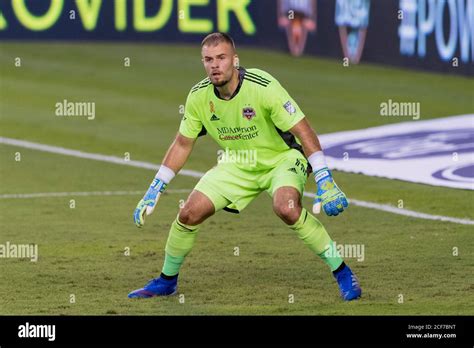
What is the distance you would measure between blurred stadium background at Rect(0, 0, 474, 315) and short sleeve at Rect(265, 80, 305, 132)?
1338 millimetres

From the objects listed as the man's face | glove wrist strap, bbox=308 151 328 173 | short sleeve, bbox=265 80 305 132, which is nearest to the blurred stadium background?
glove wrist strap, bbox=308 151 328 173

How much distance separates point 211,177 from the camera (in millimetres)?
10719

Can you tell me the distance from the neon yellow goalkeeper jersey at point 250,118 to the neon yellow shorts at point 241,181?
0.06 meters

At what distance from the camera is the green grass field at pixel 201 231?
1051 centimetres

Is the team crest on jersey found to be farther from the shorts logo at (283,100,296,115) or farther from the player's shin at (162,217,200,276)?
the player's shin at (162,217,200,276)

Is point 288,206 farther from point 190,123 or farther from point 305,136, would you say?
point 190,123

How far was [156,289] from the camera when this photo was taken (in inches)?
421

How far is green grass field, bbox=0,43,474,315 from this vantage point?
1051 cm

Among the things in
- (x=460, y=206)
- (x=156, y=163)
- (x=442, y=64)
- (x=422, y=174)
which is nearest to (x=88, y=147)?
(x=156, y=163)

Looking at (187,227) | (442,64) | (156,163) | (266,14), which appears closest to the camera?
(187,227)

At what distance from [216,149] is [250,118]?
27.5 ft

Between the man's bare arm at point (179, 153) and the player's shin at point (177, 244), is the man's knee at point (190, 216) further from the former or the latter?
the man's bare arm at point (179, 153)

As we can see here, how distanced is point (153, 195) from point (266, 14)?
20.1m

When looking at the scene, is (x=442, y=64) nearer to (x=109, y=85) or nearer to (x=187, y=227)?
(x=109, y=85)
